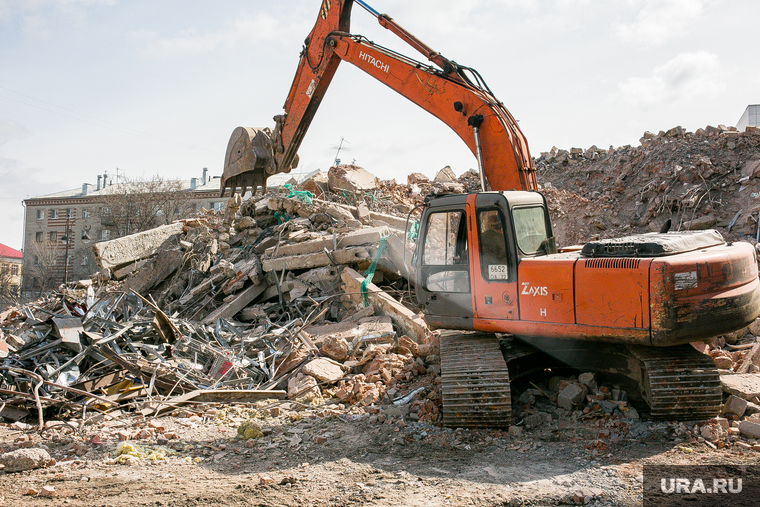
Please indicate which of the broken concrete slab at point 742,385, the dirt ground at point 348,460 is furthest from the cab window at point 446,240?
the broken concrete slab at point 742,385

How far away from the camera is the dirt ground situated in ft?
12.0

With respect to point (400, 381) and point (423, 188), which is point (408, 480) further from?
point (423, 188)

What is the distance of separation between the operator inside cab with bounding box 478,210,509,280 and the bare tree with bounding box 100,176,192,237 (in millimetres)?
26388

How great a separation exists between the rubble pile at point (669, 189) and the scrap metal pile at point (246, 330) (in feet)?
22.2

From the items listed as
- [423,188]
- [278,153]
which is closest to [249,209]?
[278,153]

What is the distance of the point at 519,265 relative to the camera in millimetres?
4957

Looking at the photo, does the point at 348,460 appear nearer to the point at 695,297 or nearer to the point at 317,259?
the point at 695,297

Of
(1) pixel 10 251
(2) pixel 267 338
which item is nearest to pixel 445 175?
(2) pixel 267 338

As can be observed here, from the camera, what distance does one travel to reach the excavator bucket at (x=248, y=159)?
8.76 m

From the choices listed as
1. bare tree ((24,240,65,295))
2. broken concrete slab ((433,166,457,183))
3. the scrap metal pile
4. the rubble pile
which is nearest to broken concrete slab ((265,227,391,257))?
the scrap metal pile

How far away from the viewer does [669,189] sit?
14.2 m

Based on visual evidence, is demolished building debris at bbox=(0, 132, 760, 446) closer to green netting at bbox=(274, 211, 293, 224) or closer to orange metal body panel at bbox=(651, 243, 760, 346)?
green netting at bbox=(274, 211, 293, 224)

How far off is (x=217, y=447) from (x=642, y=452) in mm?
3537

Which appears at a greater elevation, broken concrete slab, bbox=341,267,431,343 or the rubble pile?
the rubble pile
